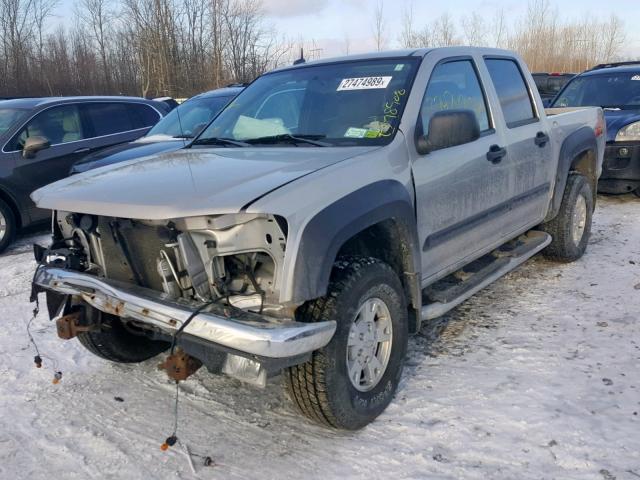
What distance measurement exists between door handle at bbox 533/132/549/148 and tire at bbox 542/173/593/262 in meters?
0.77

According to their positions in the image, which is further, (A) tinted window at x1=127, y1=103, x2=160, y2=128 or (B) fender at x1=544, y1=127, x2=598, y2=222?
(A) tinted window at x1=127, y1=103, x2=160, y2=128

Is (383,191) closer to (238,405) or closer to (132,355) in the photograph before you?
(238,405)

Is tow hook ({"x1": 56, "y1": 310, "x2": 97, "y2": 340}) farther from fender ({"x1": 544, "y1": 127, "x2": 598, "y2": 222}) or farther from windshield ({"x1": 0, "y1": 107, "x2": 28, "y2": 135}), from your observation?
windshield ({"x1": 0, "y1": 107, "x2": 28, "y2": 135})

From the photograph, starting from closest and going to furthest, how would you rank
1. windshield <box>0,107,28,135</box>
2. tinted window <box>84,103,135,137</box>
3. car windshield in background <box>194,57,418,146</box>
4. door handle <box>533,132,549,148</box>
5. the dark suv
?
car windshield in background <box>194,57,418,146</box> < door handle <box>533,132,549,148</box> < the dark suv < windshield <box>0,107,28,135</box> < tinted window <box>84,103,135,137</box>

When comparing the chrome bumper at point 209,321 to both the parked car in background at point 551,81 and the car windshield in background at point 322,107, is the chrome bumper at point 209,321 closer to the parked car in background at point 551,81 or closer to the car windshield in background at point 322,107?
the car windshield in background at point 322,107

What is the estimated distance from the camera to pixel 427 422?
3090 mm

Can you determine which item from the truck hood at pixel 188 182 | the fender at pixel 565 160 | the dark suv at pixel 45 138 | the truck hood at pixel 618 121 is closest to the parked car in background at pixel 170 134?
the dark suv at pixel 45 138

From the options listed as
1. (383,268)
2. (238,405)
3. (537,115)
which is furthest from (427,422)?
(537,115)

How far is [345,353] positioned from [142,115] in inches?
277

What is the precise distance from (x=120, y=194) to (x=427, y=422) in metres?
1.95

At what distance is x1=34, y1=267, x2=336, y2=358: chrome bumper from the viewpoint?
2.41 meters

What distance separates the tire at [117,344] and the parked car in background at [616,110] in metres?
6.78

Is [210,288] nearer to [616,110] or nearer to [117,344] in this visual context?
[117,344]

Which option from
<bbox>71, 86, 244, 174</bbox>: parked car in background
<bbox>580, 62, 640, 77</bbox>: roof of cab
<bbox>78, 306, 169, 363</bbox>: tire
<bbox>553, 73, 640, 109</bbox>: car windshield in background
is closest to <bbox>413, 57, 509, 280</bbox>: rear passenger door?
<bbox>78, 306, 169, 363</bbox>: tire
